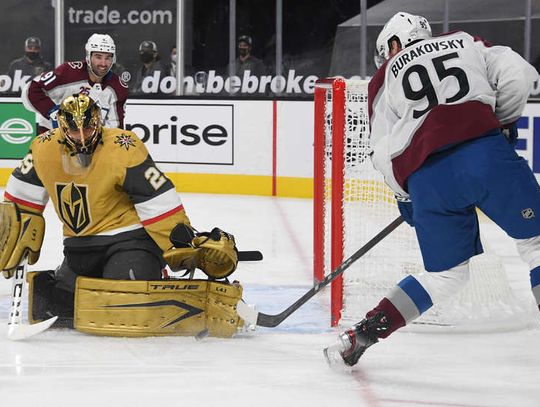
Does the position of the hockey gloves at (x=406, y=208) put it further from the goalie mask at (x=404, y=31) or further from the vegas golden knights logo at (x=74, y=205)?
the vegas golden knights logo at (x=74, y=205)

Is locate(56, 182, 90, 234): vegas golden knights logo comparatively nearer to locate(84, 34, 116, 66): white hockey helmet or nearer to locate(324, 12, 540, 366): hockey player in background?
locate(324, 12, 540, 366): hockey player in background

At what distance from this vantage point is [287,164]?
7805 mm

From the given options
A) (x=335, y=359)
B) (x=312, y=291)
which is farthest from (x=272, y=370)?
(x=312, y=291)

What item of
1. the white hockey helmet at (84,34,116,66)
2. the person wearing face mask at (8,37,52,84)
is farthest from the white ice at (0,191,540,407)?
the person wearing face mask at (8,37,52,84)

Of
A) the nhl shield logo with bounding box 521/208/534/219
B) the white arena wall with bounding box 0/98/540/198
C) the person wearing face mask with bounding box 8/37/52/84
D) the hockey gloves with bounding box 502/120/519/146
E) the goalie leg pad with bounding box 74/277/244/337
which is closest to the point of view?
the nhl shield logo with bounding box 521/208/534/219

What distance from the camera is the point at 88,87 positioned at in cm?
522

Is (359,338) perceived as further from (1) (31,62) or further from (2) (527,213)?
(1) (31,62)

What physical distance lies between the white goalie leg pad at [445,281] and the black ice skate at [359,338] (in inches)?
5.5

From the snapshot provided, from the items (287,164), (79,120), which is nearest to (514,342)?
(79,120)

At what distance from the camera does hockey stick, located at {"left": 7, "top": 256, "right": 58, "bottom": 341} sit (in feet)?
11.1

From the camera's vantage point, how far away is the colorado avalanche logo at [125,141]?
342cm

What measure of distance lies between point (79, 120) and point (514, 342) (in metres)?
1.39

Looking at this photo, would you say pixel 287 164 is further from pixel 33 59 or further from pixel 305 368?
pixel 305 368

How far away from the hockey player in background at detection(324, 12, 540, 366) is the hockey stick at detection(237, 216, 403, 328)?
16.7 inches
